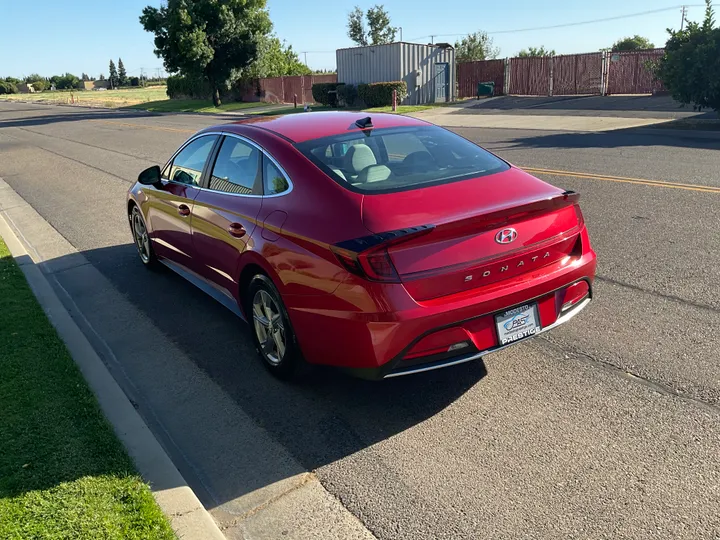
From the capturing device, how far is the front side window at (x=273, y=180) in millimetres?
4174

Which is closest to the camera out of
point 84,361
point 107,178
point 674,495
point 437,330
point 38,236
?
point 674,495

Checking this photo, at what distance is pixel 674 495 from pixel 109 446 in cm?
286

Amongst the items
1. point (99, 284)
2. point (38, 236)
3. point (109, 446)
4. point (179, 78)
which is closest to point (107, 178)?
point (38, 236)

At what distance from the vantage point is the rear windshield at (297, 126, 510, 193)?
13.2ft

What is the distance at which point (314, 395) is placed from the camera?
13.8 feet

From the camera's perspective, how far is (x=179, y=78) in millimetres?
52844

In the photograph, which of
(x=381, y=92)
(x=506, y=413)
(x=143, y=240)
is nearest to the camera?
(x=506, y=413)

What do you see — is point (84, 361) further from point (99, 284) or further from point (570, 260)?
point (570, 260)

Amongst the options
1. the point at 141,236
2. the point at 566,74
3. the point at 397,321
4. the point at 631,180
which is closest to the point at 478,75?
the point at 566,74

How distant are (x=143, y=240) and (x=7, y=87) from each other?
5469 inches

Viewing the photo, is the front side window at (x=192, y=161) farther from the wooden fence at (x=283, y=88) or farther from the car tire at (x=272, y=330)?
the wooden fence at (x=283, y=88)

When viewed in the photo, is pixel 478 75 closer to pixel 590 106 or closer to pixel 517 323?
pixel 590 106

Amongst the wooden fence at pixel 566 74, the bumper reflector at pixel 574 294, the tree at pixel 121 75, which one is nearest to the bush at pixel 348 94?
the wooden fence at pixel 566 74

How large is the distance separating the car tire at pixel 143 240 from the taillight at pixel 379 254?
13.0ft
